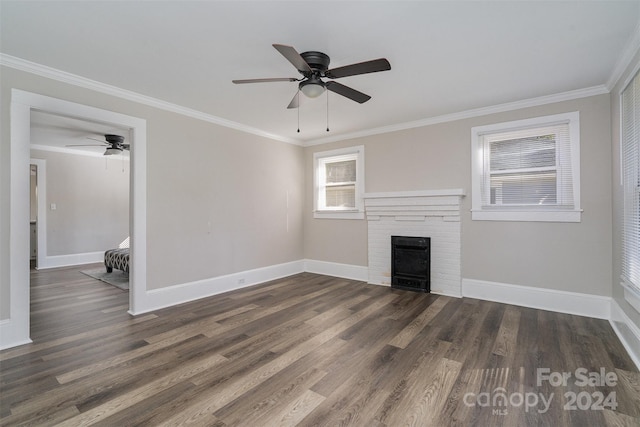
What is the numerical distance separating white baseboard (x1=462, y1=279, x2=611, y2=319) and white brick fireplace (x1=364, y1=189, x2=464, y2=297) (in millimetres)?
256

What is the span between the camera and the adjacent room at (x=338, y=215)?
2033 millimetres

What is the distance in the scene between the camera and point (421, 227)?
4.60 m

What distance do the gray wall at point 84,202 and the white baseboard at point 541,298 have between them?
8.02 metres

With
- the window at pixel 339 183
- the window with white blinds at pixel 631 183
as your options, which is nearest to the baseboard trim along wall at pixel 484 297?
the window with white blinds at pixel 631 183

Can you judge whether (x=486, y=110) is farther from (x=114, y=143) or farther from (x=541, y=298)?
(x=114, y=143)

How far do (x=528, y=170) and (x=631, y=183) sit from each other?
1.21 meters

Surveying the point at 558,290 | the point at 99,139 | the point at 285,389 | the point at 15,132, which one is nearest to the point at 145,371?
the point at 285,389

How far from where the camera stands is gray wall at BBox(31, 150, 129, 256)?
21.2 feet

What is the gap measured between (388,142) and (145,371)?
173 inches

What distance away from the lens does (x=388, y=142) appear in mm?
4941

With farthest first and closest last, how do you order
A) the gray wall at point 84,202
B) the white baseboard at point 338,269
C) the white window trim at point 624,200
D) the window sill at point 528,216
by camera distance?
the gray wall at point 84,202, the white baseboard at point 338,269, the window sill at point 528,216, the white window trim at point 624,200

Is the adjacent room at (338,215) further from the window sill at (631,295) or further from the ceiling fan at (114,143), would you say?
the ceiling fan at (114,143)

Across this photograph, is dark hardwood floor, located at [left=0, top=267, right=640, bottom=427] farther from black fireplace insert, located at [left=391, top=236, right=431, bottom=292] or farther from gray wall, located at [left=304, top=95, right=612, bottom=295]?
black fireplace insert, located at [left=391, top=236, right=431, bottom=292]

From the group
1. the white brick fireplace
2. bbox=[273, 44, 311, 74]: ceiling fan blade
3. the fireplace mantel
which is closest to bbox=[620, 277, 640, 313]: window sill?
the white brick fireplace
